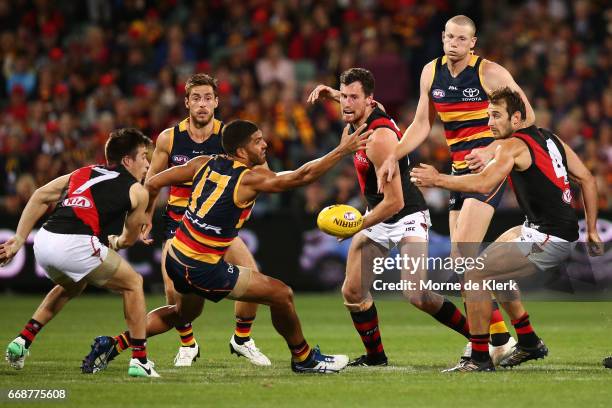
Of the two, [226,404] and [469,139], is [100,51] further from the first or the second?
→ [226,404]

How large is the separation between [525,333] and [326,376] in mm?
1881

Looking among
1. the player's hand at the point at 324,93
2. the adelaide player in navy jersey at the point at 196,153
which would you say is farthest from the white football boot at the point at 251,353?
the player's hand at the point at 324,93

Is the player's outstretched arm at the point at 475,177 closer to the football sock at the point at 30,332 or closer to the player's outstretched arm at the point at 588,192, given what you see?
the player's outstretched arm at the point at 588,192

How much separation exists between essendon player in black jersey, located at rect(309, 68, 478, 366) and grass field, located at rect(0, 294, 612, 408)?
418 millimetres

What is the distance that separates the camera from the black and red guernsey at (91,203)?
369 inches

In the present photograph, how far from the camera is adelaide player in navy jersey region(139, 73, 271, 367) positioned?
1048 centimetres

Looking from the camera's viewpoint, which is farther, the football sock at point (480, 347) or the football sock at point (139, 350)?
the football sock at point (480, 347)

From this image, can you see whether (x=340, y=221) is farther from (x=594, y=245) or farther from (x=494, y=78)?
(x=494, y=78)

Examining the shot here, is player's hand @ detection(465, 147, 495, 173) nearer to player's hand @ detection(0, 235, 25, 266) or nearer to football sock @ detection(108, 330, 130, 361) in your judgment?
football sock @ detection(108, 330, 130, 361)

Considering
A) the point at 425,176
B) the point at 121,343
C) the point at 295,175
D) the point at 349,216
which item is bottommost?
the point at 121,343

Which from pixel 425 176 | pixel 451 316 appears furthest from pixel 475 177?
pixel 451 316

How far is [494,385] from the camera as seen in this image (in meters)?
8.51

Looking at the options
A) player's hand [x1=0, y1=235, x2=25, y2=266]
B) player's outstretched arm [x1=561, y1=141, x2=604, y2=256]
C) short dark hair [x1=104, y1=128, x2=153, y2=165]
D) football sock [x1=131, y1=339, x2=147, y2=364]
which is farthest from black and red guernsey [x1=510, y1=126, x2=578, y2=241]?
player's hand [x1=0, y1=235, x2=25, y2=266]

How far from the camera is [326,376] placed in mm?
9211
